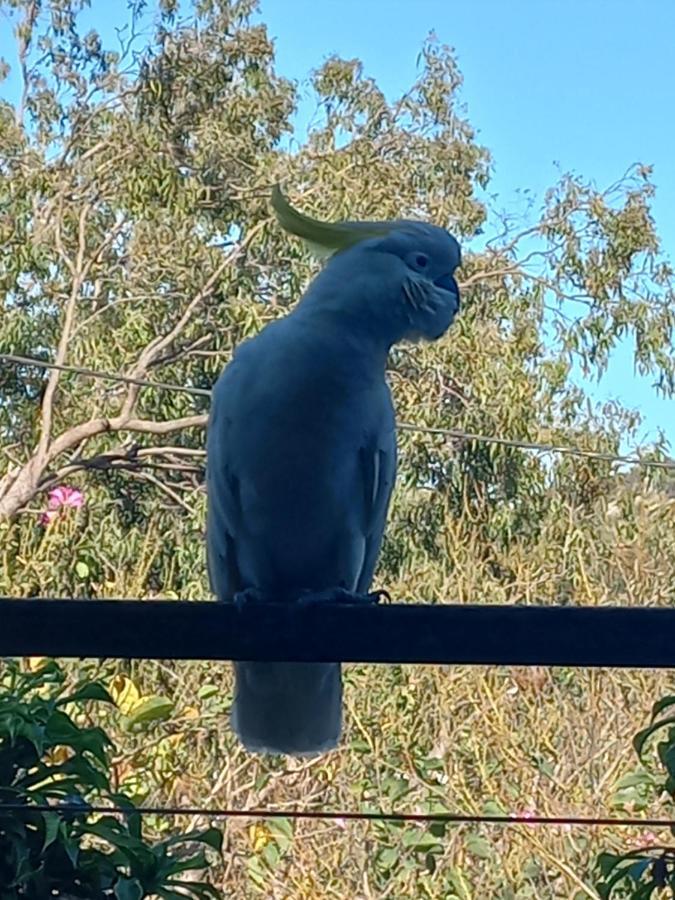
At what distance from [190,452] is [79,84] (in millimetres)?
1310

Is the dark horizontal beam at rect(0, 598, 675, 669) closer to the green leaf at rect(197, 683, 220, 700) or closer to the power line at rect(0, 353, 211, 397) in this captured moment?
the green leaf at rect(197, 683, 220, 700)

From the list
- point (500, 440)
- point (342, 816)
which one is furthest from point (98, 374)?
point (342, 816)

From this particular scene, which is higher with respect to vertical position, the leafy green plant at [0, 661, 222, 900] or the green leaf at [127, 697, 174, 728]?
the green leaf at [127, 697, 174, 728]

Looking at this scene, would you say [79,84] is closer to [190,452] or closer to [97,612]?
[190,452]

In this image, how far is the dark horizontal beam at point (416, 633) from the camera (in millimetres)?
897

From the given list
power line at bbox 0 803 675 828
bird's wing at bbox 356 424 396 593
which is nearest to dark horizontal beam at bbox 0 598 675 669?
power line at bbox 0 803 675 828

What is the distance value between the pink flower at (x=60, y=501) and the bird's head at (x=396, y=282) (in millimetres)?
1779

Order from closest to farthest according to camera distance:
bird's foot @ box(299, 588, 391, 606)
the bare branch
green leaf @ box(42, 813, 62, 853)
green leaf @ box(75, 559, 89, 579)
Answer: green leaf @ box(42, 813, 62, 853) < bird's foot @ box(299, 588, 391, 606) < green leaf @ box(75, 559, 89, 579) < the bare branch

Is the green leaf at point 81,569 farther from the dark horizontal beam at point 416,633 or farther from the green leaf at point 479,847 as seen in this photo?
the dark horizontal beam at point 416,633

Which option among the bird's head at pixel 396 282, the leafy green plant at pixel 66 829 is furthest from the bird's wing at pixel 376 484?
the leafy green plant at pixel 66 829

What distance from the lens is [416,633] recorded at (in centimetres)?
91

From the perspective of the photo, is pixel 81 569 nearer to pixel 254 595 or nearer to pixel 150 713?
pixel 150 713

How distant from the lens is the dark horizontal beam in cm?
90

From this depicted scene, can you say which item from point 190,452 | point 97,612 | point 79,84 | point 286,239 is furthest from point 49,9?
point 97,612
